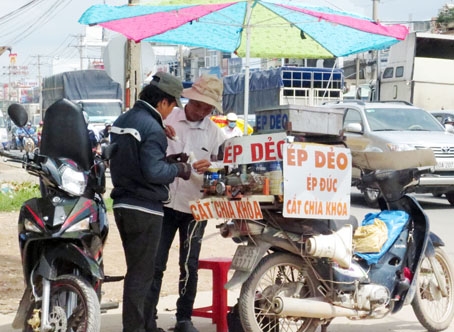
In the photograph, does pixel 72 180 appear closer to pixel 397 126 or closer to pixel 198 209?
pixel 198 209

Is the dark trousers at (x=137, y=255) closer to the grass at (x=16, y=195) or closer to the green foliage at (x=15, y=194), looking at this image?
the grass at (x=16, y=195)

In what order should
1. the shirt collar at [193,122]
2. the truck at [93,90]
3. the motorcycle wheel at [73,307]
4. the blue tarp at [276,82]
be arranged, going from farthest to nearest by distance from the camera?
the truck at [93,90], the blue tarp at [276,82], the shirt collar at [193,122], the motorcycle wheel at [73,307]

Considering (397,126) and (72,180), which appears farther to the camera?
(397,126)

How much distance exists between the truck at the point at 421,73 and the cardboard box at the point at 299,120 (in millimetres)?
19536

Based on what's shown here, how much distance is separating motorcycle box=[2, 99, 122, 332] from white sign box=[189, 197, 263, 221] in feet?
2.02

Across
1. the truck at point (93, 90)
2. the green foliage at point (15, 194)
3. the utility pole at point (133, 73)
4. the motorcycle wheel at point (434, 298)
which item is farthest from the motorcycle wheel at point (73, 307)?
the truck at point (93, 90)

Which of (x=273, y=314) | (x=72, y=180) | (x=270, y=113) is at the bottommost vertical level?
(x=273, y=314)

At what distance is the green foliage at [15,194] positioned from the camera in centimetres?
1424

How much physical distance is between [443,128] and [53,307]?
Answer: 479 inches

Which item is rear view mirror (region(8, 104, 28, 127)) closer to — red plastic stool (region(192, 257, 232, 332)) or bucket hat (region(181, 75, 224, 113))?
bucket hat (region(181, 75, 224, 113))

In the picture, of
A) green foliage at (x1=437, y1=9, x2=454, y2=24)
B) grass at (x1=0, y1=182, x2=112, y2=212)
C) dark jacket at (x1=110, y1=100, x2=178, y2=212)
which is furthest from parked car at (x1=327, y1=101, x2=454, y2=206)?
green foliage at (x1=437, y1=9, x2=454, y2=24)

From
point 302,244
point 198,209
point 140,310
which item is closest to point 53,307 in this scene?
point 140,310

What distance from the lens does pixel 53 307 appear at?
5289mm

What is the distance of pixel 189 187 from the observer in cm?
625
